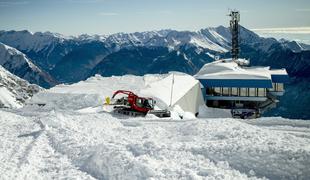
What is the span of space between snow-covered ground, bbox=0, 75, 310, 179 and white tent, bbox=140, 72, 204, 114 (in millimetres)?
18025

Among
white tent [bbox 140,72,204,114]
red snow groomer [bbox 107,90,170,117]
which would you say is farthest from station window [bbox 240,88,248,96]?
red snow groomer [bbox 107,90,170,117]

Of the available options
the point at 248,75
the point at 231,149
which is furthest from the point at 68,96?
the point at 248,75

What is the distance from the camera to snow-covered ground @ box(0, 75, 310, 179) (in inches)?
512

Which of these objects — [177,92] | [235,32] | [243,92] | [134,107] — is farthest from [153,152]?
[235,32]

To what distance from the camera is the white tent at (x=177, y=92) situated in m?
39.9

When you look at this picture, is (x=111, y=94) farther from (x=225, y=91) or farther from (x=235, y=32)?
Result: (x=235, y=32)

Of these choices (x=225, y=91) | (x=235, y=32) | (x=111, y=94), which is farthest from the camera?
(x=235, y=32)

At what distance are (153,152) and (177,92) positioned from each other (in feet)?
99.1

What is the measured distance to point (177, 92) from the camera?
44.8 meters

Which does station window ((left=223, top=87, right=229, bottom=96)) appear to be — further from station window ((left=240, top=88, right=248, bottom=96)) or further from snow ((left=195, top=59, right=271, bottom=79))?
station window ((left=240, top=88, right=248, bottom=96))

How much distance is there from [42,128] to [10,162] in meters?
5.95

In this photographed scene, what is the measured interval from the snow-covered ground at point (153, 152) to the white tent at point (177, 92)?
18.0 m

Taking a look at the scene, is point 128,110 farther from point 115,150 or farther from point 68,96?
point 115,150

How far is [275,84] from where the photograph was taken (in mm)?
66312
